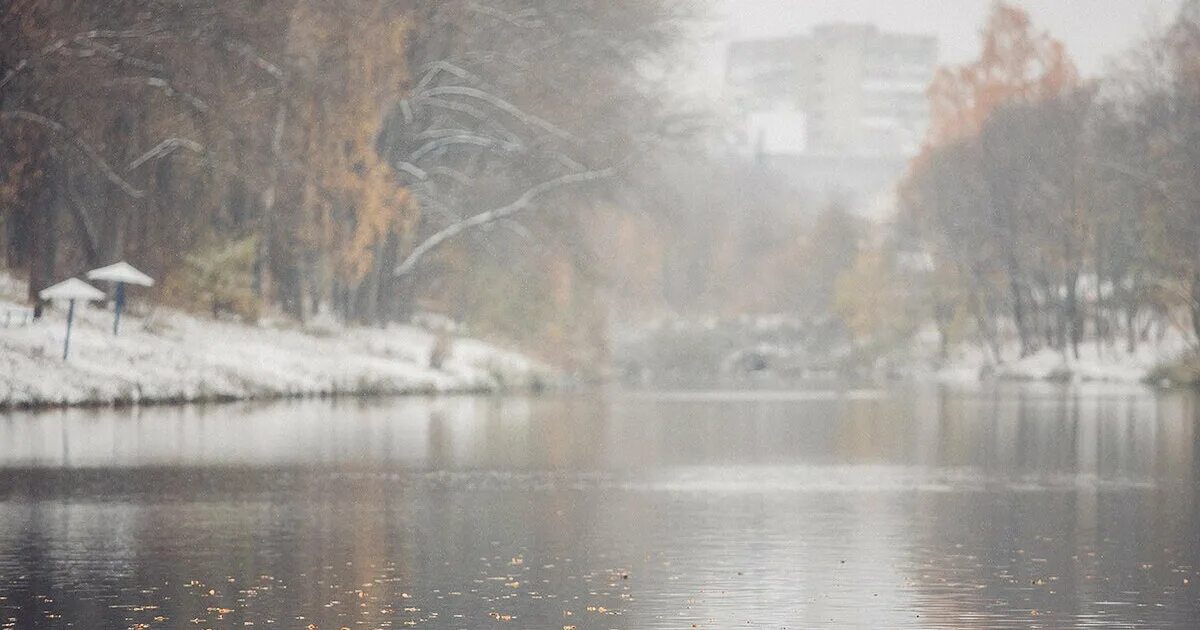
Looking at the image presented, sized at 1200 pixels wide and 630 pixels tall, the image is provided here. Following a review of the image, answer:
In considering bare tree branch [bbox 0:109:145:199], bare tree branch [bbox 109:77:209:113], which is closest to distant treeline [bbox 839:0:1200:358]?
bare tree branch [bbox 109:77:209:113]

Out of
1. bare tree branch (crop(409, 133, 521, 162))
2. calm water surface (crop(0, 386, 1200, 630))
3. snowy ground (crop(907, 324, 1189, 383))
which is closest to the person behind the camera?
calm water surface (crop(0, 386, 1200, 630))

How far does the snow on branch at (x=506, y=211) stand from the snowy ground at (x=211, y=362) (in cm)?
233

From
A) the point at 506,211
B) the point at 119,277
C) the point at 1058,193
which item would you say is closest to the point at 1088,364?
the point at 1058,193

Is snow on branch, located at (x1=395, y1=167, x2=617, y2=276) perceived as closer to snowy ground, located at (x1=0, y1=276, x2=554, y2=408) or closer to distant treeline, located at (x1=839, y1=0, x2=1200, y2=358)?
snowy ground, located at (x1=0, y1=276, x2=554, y2=408)

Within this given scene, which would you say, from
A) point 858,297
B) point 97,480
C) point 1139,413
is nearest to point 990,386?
point 1139,413

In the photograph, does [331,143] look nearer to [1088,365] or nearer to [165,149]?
[165,149]

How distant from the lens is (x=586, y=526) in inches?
798

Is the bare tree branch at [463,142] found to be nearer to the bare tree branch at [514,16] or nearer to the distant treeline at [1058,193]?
the bare tree branch at [514,16]

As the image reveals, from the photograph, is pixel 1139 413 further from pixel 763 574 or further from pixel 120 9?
pixel 763 574

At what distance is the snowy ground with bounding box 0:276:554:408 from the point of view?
1598 inches

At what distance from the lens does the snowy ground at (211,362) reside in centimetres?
4059

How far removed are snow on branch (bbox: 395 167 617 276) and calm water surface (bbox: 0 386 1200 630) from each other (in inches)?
873

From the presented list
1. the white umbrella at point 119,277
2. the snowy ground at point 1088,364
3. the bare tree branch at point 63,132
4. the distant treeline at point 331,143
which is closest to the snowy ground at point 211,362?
the white umbrella at point 119,277

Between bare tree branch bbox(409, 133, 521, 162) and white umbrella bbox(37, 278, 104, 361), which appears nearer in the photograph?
white umbrella bbox(37, 278, 104, 361)
